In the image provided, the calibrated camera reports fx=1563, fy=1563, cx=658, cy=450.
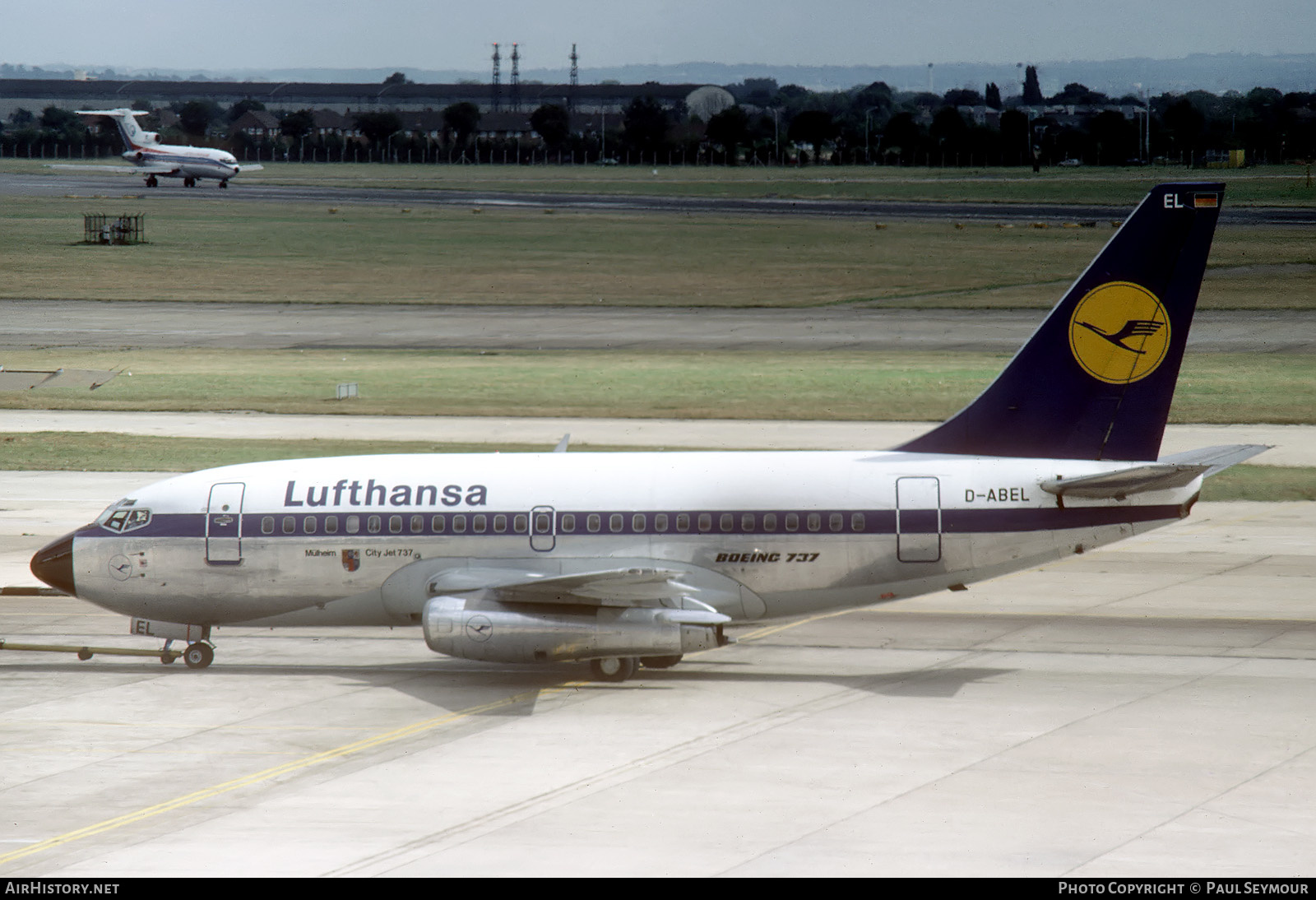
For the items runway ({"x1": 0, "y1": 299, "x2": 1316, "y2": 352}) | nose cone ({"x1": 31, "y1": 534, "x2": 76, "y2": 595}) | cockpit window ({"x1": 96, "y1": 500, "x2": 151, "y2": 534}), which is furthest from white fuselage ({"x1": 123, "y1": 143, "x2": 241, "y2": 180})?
cockpit window ({"x1": 96, "y1": 500, "x2": 151, "y2": 534})

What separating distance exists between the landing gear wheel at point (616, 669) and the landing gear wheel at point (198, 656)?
7.31m

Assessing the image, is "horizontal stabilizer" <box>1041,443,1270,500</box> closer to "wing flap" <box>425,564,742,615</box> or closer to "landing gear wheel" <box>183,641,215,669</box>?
"wing flap" <box>425,564,742,615</box>

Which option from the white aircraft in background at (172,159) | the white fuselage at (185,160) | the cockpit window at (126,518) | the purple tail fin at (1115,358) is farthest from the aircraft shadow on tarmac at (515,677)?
the white fuselage at (185,160)

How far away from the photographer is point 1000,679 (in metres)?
27.0

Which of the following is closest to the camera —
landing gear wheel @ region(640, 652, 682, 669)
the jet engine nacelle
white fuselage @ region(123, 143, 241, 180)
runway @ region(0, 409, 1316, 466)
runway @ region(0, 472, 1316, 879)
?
runway @ region(0, 472, 1316, 879)

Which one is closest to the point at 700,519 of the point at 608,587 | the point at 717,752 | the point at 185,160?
the point at 608,587

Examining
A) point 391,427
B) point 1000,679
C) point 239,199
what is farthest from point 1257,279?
point 239,199

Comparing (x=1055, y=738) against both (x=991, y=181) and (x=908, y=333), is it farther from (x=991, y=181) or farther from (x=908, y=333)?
(x=991, y=181)

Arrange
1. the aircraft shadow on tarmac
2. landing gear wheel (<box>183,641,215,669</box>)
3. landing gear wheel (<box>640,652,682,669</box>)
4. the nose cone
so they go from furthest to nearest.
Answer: landing gear wheel (<box>183,641,215,669</box>)
the nose cone
landing gear wheel (<box>640,652,682,669</box>)
the aircraft shadow on tarmac

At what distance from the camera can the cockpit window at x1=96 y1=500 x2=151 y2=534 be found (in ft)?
92.5

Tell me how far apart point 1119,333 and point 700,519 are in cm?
807

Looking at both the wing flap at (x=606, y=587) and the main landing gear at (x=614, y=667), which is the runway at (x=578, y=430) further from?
the main landing gear at (x=614, y=667)

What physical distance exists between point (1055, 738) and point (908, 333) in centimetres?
5698

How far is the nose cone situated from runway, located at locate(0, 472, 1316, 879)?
1.57m
